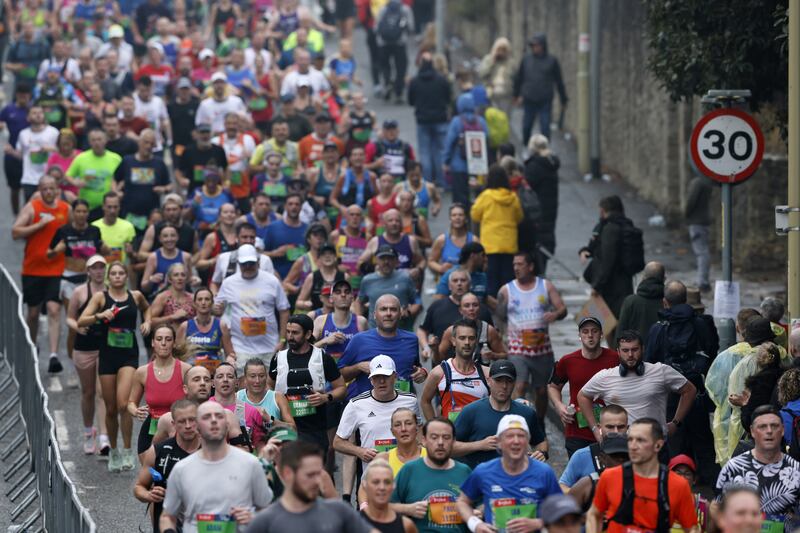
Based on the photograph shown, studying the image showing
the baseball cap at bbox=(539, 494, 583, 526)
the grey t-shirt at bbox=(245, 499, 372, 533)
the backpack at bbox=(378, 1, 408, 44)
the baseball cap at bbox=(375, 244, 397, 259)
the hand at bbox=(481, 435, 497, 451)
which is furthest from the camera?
the backpack at bbox=(378, 1, 408, 44)

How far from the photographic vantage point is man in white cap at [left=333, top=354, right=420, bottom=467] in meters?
13.5

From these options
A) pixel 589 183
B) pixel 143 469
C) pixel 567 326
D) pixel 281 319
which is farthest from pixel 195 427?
pixel 589 183

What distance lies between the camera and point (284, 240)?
773 inches

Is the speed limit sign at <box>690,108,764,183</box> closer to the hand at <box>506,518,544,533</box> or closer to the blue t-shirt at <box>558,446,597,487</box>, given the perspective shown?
the blue t-shirt at <box>558,446,597,487</box>

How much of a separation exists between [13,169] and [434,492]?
15.4m

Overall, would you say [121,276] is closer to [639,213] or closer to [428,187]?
[428,187]

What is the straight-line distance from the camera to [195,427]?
1223 cm

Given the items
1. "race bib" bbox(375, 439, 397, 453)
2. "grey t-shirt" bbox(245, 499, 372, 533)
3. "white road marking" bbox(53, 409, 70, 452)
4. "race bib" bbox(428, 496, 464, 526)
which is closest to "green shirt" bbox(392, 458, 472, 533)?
"race bib" bbox(428, 496, 464, 526)

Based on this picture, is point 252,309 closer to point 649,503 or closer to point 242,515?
point 242,515

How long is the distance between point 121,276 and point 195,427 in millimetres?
4944

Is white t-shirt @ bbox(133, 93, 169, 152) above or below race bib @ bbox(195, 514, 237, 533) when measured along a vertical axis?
above

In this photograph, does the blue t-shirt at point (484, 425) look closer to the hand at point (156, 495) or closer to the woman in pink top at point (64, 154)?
the hand at point (156, 495)

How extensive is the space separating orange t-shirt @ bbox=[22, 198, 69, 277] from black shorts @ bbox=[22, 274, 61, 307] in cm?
5

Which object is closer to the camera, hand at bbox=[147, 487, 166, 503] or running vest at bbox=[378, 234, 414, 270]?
hand at bbox=[147, 487, 166, 503]
